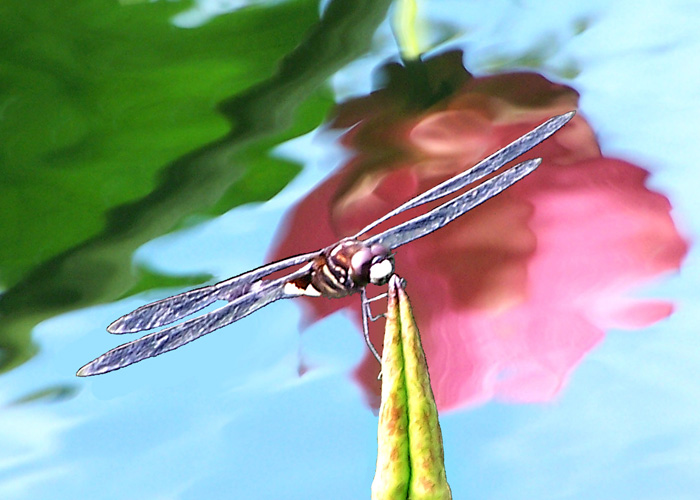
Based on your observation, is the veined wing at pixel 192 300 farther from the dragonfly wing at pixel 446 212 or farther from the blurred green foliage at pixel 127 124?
the blurred green foliage at pixel 127 124

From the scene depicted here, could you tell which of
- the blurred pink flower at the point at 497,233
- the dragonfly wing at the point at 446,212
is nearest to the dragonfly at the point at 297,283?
the dragonfly wing at the point at 446,212

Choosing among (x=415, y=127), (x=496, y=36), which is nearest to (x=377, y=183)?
(x=415, y=127)

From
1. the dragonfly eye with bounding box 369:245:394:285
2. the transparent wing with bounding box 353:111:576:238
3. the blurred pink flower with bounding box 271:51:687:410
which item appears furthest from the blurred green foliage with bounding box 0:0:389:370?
the dragonfly eye with bounding box 369:245:394:285

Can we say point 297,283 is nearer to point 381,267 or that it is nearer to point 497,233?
point 381,267

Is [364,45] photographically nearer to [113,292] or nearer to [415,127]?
[415,127]

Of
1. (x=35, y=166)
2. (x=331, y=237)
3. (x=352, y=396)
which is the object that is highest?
(x=35, y=166)
